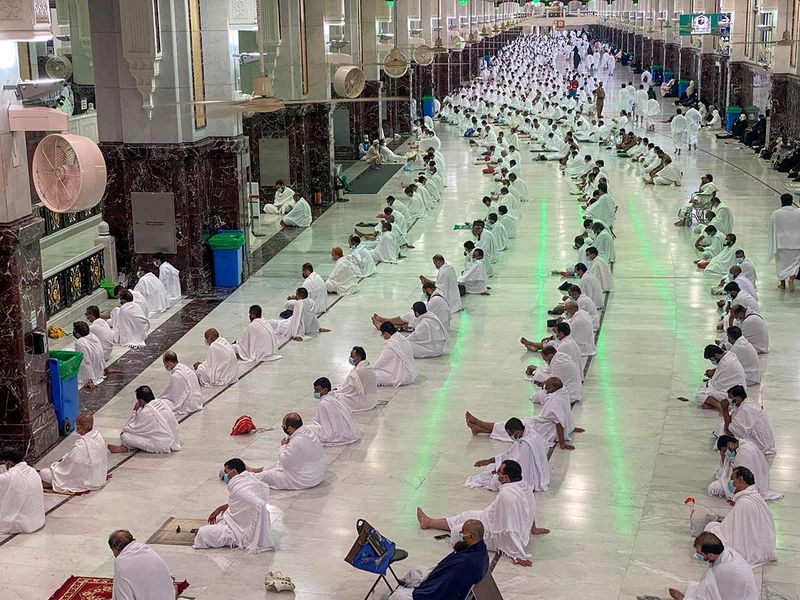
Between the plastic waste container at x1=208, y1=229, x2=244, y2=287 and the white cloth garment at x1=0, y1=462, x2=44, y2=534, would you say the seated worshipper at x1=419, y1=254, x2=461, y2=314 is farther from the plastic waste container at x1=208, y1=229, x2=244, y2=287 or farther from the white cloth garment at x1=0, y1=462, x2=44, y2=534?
the white cloth garment at x1=0, y1=462, x2=44, y2=534

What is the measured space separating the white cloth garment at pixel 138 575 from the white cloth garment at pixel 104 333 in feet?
23.2

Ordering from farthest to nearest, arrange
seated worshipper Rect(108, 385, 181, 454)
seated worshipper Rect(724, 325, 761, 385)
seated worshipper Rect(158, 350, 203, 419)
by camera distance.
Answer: seated worshipper Rect(724, 325, 761, 385), seated worshipper Rect(158, 350, 203, 419), seated worshipper Rect(108, 385, 181, 454)

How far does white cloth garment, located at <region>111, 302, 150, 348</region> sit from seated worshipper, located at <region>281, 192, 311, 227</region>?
8.64 m

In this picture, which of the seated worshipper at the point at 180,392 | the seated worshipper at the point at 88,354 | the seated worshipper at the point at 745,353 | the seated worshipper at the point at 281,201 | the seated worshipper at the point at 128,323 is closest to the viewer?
the seated worshipper at the point at 180,392

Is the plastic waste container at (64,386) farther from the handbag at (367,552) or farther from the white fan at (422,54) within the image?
the white fan at (422,54)

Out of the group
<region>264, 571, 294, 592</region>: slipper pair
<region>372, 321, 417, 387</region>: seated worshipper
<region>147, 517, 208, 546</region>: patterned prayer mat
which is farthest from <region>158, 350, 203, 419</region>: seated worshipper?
<region>264, 571, 294, 592</region>: slipper pair

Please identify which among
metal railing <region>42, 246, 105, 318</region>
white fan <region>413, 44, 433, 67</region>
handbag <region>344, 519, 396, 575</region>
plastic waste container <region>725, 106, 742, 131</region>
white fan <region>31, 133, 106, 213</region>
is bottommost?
handbag <region>344, 519, 396, 575</region>

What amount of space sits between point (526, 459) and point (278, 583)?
3.05 meters

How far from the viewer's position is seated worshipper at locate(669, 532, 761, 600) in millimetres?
8414

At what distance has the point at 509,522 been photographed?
32.3ft

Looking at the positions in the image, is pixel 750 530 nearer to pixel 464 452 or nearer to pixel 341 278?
pixel 464 452

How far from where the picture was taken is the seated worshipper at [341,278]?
19.3 metres

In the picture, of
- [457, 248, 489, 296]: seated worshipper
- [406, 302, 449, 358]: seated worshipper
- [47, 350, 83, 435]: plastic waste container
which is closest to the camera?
[47, 350, 83, 435]: plastic waste container

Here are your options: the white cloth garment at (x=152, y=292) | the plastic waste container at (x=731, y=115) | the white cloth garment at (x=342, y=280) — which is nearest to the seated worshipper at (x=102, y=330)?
the white cloth garment at (x=152, y=292)
